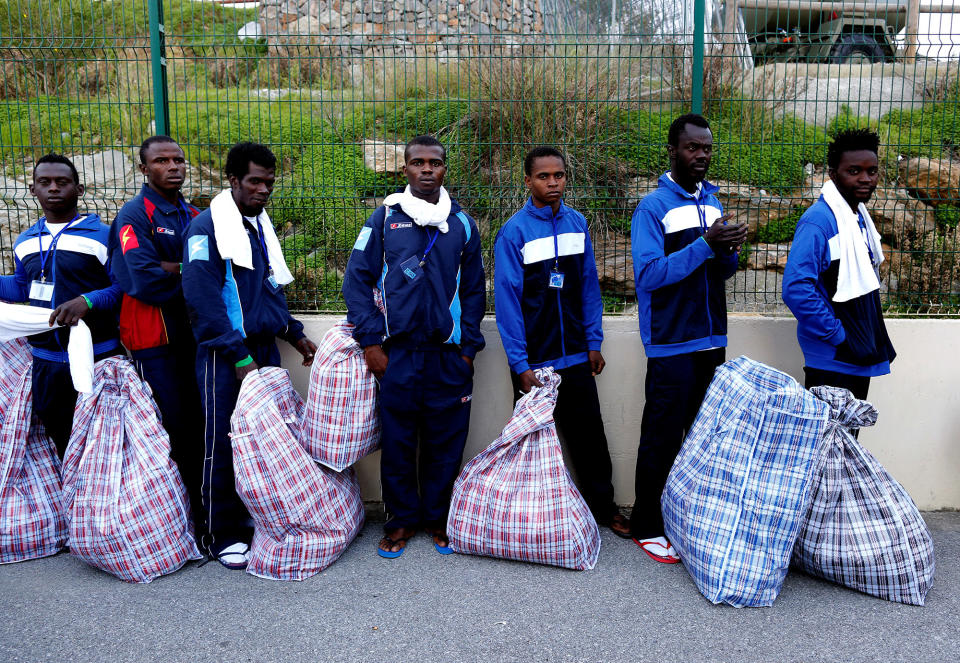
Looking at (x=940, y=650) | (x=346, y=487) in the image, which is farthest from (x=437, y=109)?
(x=940, y=650)

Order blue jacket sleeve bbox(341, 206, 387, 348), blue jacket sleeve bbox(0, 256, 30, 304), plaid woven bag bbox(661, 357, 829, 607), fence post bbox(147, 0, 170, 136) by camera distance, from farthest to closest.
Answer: fence post bbox(147, 0, 170, 136), blue jacket sleeve bbox(0, 256, 30, 304), blue jacket sleeve bbox(341, 206, 387, 348), plaid woven bag bbox(661, 357, 829, 607)

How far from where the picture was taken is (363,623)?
3.16 m

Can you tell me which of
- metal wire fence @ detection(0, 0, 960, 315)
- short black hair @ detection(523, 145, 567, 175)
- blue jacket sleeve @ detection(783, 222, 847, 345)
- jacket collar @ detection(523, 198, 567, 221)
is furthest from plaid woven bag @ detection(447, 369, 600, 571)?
metal wire fence @ detection(0, 0, 960, 315)

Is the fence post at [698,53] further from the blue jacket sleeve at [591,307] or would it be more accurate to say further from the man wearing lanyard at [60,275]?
the man wearing lanyard at [60,275]

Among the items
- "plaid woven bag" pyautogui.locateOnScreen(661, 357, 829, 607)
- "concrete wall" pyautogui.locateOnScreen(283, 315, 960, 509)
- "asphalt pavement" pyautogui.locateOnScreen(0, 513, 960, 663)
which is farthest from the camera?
"concrete wall" pyautogui.locateOnScreen(283, 315, 960, 509)

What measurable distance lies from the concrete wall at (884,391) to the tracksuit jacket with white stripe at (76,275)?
1.01m

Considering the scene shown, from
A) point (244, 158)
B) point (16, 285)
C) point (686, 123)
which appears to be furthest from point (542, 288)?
point (16, 285)

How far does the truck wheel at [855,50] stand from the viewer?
14.9 ft

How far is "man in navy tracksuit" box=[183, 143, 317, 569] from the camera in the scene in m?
3.60

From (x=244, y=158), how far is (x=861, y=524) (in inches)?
132

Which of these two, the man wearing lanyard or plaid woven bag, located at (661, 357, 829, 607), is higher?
the man wearing lanyard

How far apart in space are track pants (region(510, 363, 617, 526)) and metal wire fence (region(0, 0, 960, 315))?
3.83 feet

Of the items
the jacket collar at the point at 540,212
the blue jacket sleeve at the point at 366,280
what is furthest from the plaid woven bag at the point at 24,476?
the jacket collar at the point at 540,212

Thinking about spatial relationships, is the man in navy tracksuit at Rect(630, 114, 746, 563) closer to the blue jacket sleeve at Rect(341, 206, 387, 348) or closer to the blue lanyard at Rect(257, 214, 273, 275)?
the blue jacket sleeve at Rect(341, 206, 387, 348)
